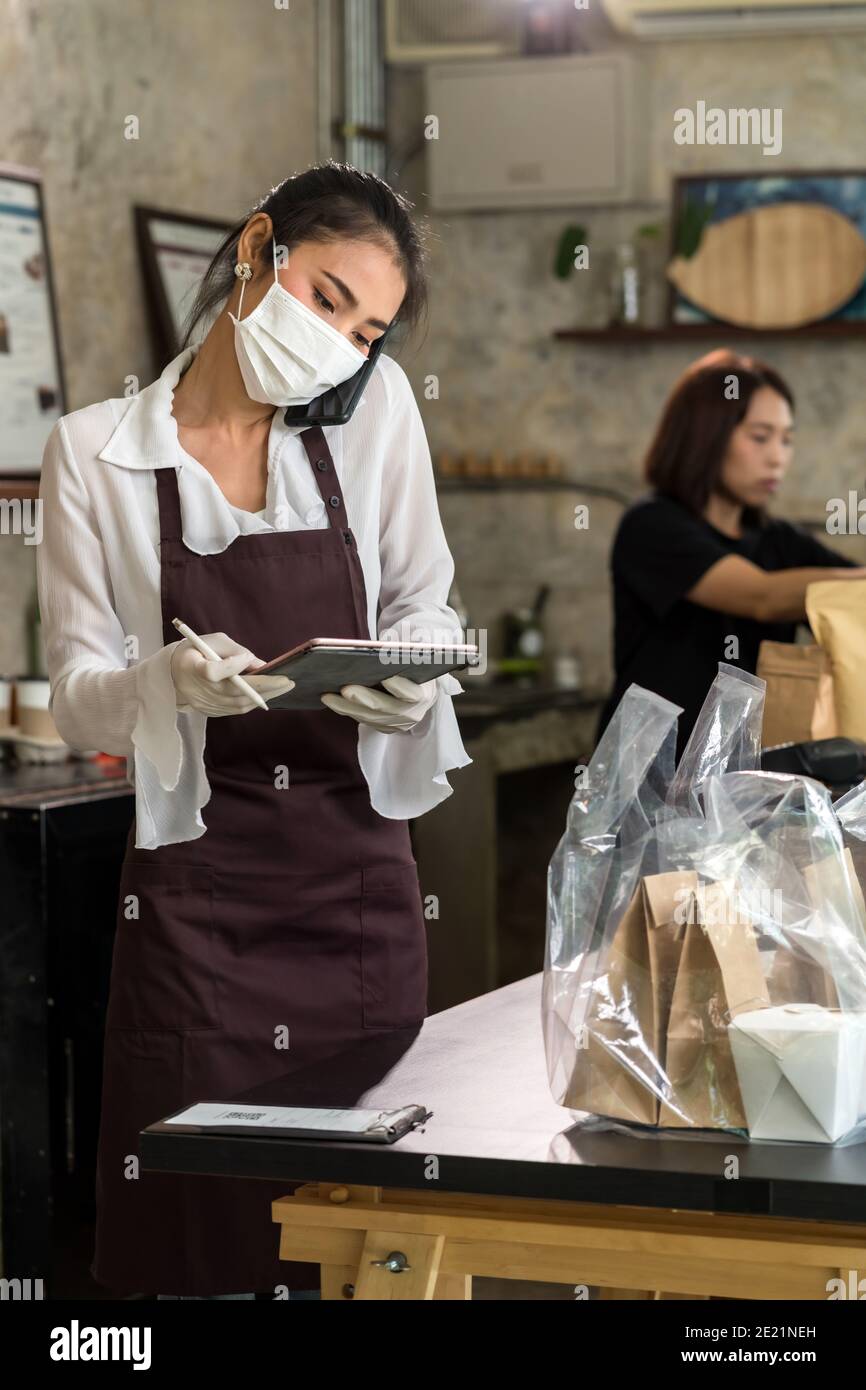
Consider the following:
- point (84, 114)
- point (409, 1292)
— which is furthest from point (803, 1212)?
point (84, 114)

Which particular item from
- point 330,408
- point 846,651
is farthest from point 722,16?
point 330,408

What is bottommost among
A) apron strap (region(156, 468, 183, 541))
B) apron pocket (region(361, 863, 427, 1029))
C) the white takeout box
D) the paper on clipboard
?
apron pocket (region(361, 863, 427, 1029))

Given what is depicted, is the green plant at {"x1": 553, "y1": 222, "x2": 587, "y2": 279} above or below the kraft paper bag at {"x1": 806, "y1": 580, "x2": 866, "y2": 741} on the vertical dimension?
above

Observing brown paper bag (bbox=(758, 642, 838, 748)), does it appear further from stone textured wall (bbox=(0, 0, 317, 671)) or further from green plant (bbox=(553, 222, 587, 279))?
green plant (bbox=(553, 222, 587, 279))

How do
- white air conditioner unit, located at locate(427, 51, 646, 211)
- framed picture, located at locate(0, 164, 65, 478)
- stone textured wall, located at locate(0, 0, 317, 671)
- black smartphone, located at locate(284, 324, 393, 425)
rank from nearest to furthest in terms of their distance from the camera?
black smartphone, located at locate(284, 324, 393, 425)
framed picture, located at locate(0, 164, 65, 478)
stone textured wall, located at locate(0, 0, 317, 671)
white air conditioner unit, located at locate(427, 51, 646, 211)

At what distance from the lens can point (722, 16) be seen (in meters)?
4.53

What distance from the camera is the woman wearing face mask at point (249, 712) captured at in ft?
6.23

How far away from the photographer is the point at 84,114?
3986mm

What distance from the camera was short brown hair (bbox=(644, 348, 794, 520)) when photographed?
11.2ft

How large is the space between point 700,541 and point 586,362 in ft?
6.65

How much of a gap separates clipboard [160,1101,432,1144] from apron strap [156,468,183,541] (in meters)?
0.80

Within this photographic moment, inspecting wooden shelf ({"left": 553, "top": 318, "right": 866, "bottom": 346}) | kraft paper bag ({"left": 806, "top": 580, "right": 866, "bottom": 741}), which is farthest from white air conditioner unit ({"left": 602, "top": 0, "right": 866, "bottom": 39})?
kraft paper bag ({"left": 806, "top": 580, "right": 866, "bottom": 741})

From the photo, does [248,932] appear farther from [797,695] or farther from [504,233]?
[504,233]
